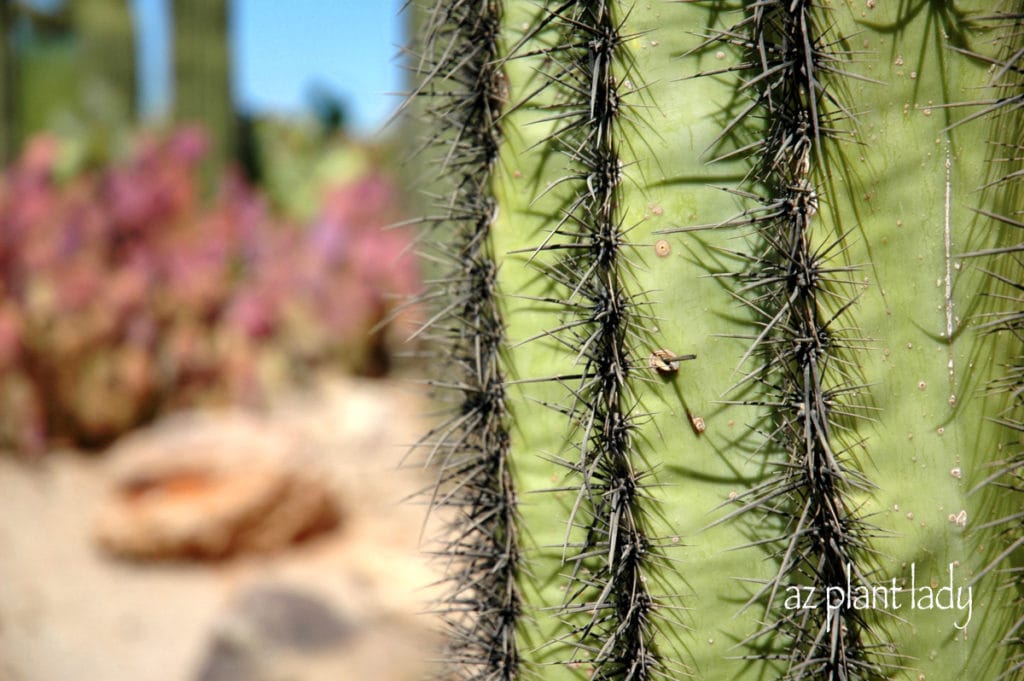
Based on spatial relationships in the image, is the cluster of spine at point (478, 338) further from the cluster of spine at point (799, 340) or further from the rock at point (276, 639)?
the rock at point (276, 639)

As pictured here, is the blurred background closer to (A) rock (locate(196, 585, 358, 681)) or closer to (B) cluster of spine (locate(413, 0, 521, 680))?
(A) rock (locate(196, 585, 358, 681))

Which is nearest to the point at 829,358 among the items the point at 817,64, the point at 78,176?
the point at 817,64

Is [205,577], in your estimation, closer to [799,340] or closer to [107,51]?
[799,340]

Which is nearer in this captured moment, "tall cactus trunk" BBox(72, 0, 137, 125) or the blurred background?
the blurred background

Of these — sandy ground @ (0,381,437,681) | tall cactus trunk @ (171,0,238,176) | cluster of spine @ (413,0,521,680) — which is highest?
tall cactus trunk @ (171,0,238,176)

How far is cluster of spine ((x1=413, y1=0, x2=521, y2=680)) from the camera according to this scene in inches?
39.9

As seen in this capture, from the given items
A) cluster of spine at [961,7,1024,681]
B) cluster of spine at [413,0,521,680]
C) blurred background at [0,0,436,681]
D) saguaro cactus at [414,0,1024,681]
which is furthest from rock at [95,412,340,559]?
cluster of spine at [961,7,1024,681]

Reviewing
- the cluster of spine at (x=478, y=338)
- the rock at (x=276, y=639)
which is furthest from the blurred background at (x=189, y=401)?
the cluster of spine at (x=478, y=338)

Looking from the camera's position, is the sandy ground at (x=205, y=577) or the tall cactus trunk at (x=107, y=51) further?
the tall cactus trunk at (x=107, y=51)

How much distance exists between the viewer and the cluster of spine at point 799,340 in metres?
0.82

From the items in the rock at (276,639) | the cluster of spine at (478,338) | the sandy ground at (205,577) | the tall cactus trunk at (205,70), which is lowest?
the sandy ground at (205,577)

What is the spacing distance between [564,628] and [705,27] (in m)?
0.69

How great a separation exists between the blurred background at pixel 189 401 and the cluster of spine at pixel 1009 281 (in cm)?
149

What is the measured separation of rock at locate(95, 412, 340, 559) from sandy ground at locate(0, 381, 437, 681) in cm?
9
